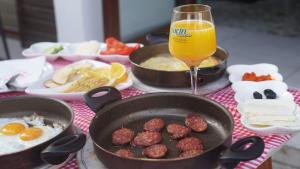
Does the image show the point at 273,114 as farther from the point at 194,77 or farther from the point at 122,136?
the point at 122,136

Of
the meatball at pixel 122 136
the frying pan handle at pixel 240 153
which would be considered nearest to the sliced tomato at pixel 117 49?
the meatball at pixel 122 136

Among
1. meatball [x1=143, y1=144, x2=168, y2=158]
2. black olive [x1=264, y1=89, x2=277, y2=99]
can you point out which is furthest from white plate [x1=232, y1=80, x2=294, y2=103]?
meatball [x1=143, y1=144, x2=168, y2=158]

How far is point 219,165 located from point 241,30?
4128 mm

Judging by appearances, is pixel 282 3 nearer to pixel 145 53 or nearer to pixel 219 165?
pixel 145 53

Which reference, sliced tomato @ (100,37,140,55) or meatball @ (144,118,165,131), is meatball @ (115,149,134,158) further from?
sliced tomato @ (100,37,140,55)

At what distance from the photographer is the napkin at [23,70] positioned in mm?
1522

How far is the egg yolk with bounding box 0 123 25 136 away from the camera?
3.68ft

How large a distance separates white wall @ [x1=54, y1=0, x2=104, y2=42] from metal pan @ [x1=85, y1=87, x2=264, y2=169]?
2265mm

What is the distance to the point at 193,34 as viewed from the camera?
48.9 inches

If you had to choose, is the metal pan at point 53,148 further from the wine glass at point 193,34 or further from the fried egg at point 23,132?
the wine glass at point 193,34

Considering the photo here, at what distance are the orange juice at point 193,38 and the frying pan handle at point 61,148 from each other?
472 millimetres

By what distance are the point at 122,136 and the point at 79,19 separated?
2.44 metres

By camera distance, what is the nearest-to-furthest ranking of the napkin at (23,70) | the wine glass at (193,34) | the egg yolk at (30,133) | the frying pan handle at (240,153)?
the frying pan handle at (240,153)
the egg yolk at (30,133)
the wine glass at (193,34)
the napkin at (23,70)

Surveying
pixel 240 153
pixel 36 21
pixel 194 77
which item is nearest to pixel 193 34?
pixel 194 77
